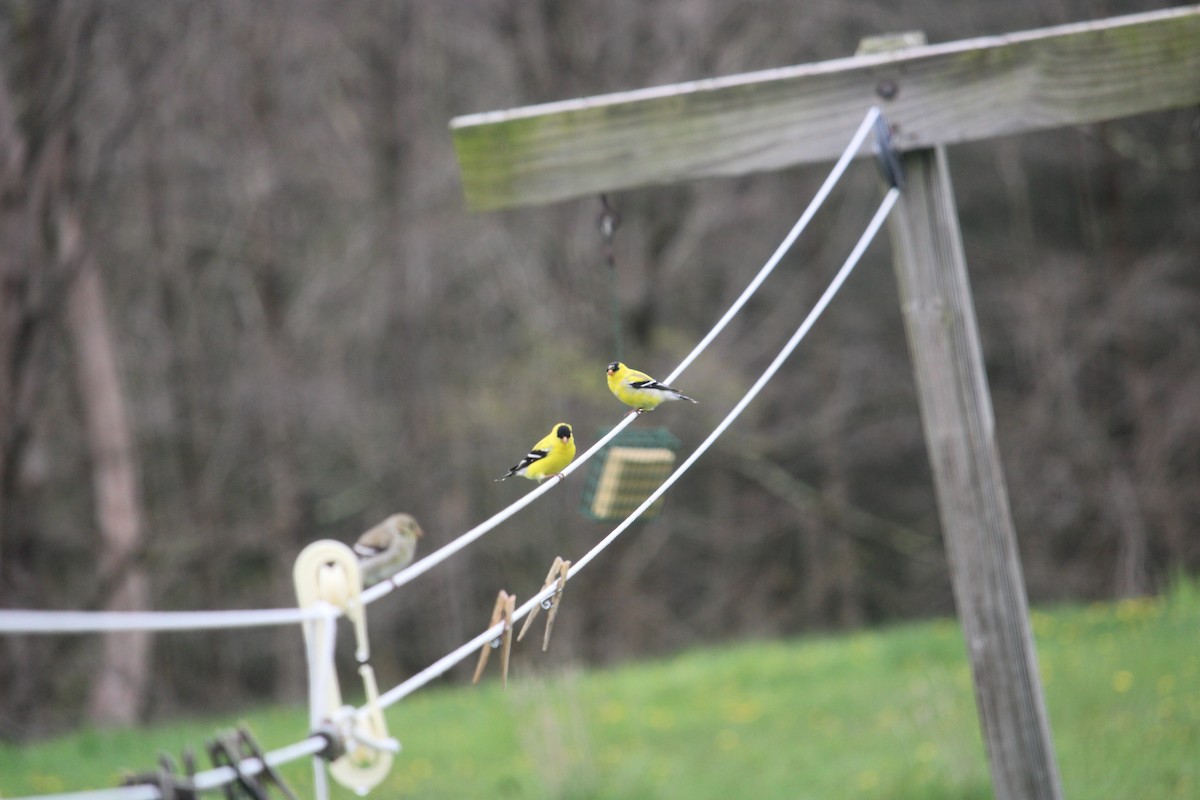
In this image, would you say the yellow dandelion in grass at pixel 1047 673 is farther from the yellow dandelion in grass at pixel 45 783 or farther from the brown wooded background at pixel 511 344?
the brown wooded background at pixel 511 344

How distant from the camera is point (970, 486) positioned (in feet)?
10.5

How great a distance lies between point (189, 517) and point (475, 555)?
11.0ft

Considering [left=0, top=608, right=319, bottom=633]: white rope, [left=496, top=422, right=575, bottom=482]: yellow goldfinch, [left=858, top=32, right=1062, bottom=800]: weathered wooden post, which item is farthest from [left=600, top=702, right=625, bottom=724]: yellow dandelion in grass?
[left=0, top=608, right=319, bottom=633]: white rope

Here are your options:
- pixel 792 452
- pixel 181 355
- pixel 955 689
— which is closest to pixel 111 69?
pixel 181 355

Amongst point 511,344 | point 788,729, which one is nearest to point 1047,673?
point 788,729

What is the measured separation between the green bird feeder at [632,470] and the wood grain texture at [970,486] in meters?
0.70

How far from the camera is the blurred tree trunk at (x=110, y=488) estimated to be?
12.0m

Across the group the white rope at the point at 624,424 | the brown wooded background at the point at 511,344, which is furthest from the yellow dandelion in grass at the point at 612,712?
the brown wooded background at the point at 511,344

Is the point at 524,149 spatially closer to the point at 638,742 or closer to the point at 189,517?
the point at 638,742

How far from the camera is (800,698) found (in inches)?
296

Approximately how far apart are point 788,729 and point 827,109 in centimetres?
446

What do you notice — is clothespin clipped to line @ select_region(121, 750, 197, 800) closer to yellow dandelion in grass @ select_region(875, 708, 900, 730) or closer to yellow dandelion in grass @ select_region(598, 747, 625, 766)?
yellow dandelion in grass @ select_region(598, 747, 625, 766)

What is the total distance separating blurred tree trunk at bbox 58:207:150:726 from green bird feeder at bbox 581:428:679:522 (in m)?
9.33

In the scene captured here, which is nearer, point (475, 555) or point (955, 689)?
point (955, 689)
